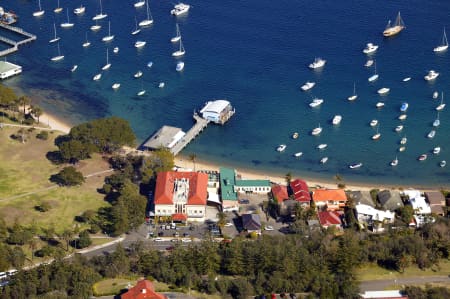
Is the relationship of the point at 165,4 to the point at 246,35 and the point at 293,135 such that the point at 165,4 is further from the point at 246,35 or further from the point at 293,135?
the point at 293,135

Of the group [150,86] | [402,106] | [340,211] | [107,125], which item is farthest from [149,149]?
[402,106]

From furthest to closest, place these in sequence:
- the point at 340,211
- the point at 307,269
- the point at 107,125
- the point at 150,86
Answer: the point at 150,86
the point at 107,125
the point at 340,211
the point at 307,269

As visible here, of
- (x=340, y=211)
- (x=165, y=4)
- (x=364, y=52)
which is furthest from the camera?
(x=165, y=4)

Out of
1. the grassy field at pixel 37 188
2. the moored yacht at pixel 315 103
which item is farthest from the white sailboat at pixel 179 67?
the grassy field at pixel 37 188

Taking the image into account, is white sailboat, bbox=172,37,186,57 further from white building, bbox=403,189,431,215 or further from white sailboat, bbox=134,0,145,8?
white building, bbox=403,189,431,215

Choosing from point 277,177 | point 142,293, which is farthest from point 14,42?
point 142,293

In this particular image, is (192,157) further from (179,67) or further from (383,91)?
(383,91)

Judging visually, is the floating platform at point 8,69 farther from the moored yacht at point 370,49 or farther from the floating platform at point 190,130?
the moored yacht at point 370,49
